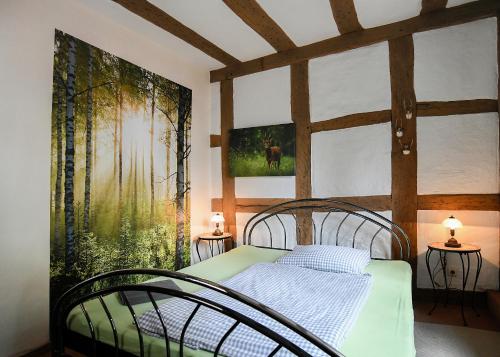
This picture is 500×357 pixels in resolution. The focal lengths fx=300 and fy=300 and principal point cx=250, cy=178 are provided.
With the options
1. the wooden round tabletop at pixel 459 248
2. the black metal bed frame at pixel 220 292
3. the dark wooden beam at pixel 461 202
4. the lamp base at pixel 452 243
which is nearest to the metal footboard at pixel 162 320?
the black metal bed frame at pixel 220 292

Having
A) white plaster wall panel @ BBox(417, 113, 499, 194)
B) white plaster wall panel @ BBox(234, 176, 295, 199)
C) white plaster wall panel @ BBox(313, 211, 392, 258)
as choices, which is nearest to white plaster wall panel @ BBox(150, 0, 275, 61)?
white plaster wall panel @ BBox(234, 176, 295, 199)

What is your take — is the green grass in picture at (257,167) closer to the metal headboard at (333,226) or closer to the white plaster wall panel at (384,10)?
the metal headboard at (333,226)

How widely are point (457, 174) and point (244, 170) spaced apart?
226 cm

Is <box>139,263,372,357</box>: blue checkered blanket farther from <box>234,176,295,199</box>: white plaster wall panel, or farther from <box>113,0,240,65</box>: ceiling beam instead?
<box>113,0,240,65</box>: ceiling beam

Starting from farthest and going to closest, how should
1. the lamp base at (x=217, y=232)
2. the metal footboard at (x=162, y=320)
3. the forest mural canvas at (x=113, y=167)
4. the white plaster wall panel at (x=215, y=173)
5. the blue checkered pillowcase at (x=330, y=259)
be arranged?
the white plaster wall panel at (x=215, y=173), the lamp base at (x=217, y=232), the forest mural canvas at (x=113, y=167), the blue checkered pillowcase at (x=330, y=259), the metal footboard at (x=162, y=320)

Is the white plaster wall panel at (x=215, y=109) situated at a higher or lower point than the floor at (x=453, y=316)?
higher

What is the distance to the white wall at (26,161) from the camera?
2062mm

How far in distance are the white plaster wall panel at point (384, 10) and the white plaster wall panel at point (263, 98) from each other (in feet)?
3.33

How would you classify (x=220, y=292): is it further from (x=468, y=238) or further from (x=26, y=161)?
(x=468, y=238)

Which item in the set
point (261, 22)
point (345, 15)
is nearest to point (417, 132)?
point (345, 15)

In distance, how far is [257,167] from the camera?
3.75 metres

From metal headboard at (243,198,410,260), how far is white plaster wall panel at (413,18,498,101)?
130 cm

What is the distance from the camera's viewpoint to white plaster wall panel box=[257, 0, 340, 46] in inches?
106

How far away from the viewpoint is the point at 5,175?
2.06 metres
